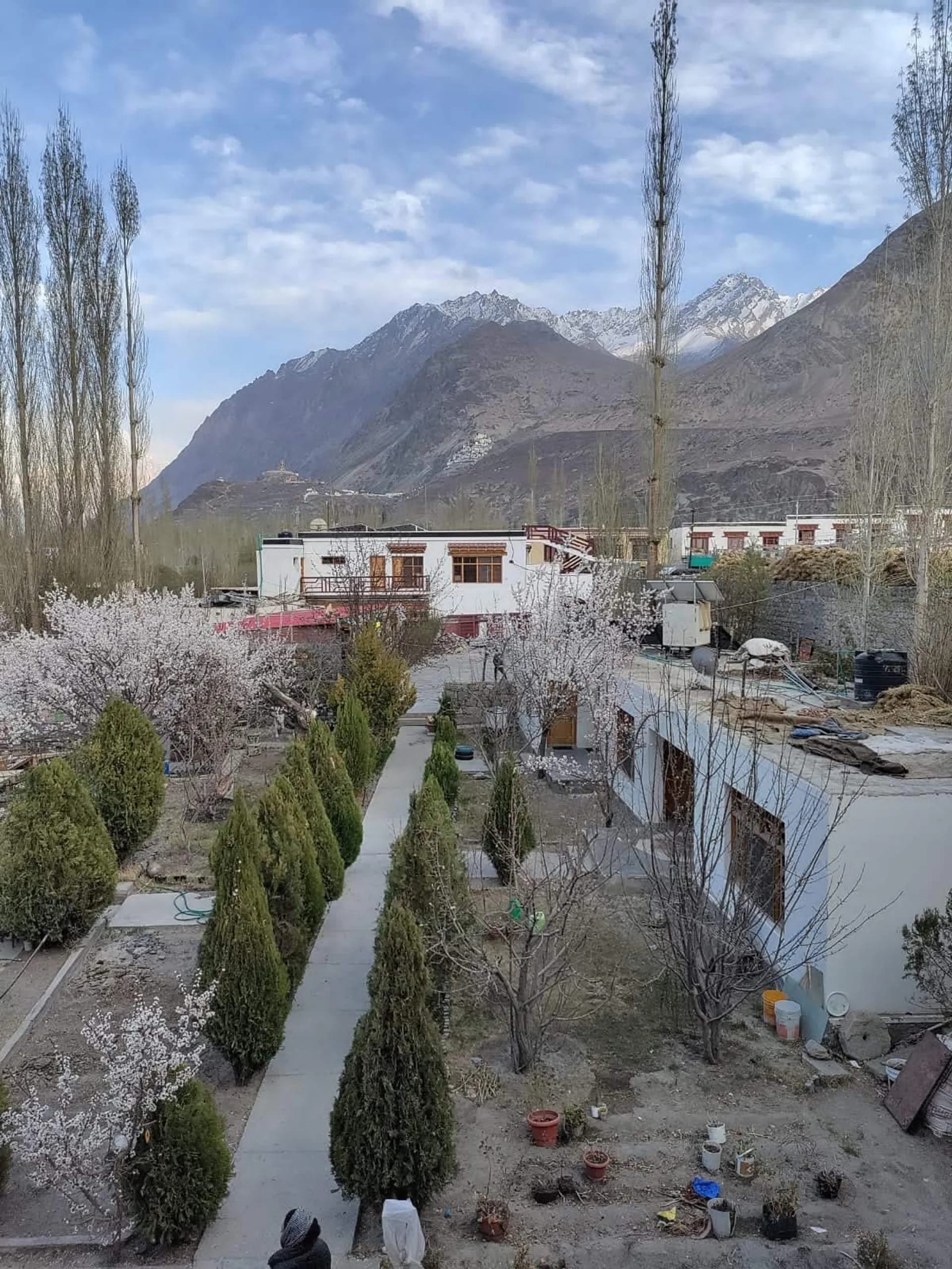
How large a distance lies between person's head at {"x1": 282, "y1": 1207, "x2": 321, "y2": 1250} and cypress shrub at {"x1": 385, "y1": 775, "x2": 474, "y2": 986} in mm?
3183

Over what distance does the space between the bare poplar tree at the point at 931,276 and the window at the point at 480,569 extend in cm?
2175

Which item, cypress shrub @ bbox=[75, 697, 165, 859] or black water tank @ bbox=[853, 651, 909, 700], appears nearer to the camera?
cypress shrub @ bbox=[75, 697, 165, 859]

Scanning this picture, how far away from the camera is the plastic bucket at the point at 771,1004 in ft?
26.9

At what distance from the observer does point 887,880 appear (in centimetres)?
743

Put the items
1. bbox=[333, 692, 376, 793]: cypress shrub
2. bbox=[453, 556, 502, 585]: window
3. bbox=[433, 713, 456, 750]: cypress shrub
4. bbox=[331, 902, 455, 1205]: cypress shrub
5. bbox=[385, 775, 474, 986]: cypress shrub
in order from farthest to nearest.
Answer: bbox=[453, 556, 502, 585]: window
bbox=[433, 713, 456, 750]: cypress shrub
bbox=[333, 692, 376, 793]: cypress shrub
bbox=[385, 775, 474, 986]: cypress shrub
bbox=[331, 902, 455, 1205]: cypress shrub

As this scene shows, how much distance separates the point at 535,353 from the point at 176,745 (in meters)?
187

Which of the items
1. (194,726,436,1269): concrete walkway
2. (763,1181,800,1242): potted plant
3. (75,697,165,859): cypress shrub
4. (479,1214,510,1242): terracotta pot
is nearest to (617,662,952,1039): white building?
(763,1181,800,1242): potted plant

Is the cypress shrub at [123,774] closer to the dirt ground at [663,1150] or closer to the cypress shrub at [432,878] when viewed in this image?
the cypress shrub at [432,878]

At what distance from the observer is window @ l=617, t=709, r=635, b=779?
1341 cm

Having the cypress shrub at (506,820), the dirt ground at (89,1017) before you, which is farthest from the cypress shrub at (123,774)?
the cypress shrub at (506,820)

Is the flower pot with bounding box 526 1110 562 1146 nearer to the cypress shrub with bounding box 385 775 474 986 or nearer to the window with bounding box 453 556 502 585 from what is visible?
the cypress shrub with bounding box 385 775 474 986

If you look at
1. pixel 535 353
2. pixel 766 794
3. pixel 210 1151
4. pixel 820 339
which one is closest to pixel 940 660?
pixel 766 794

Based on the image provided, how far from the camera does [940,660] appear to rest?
11812mm

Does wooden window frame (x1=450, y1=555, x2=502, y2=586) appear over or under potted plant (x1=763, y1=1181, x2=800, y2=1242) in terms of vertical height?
over
